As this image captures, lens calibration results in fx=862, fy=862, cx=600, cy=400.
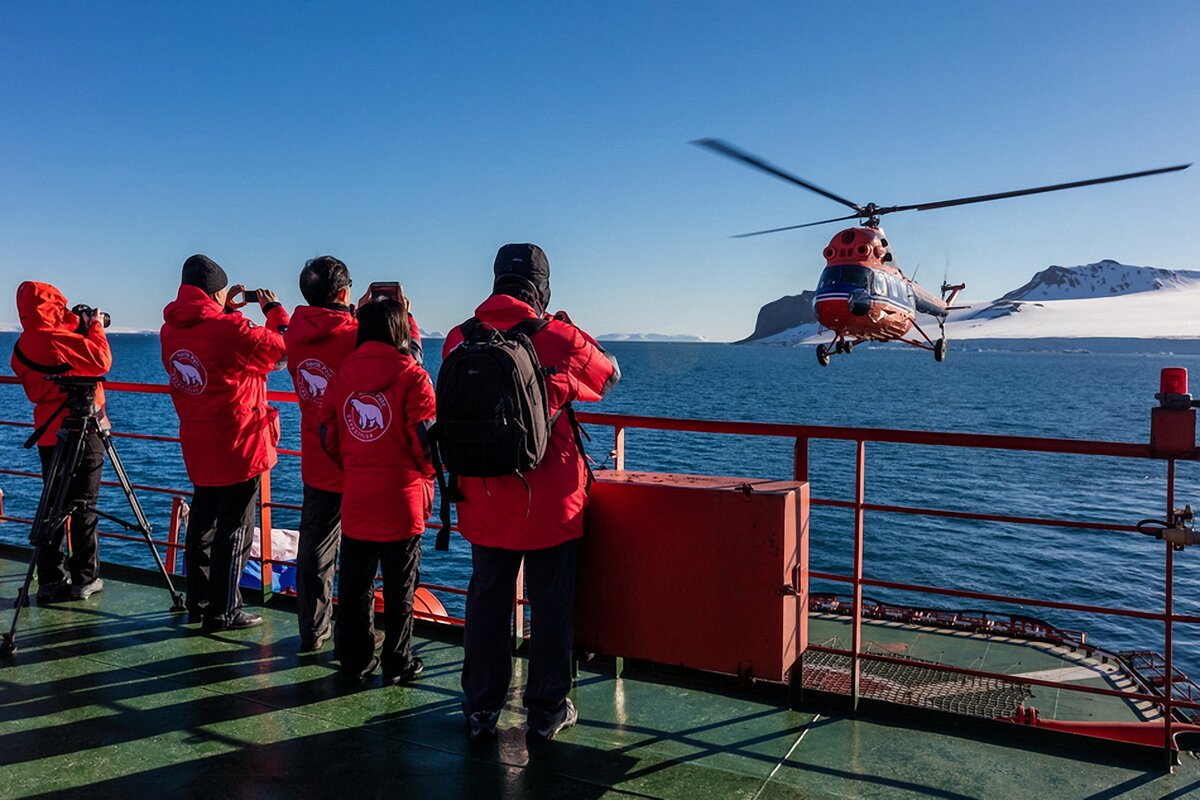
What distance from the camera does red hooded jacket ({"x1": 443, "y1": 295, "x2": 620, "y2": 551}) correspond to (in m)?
3.65

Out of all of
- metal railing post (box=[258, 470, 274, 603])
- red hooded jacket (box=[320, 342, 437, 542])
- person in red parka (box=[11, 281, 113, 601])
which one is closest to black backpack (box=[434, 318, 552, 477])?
red hooded jacket (box=[320, 342, 437, 542])

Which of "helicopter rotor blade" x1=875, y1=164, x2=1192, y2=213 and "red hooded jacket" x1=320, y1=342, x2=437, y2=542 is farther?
"helicopter rotor blade" x1=875, y1=164, x2=1192, y2=213

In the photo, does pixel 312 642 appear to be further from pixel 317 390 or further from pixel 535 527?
pixel 535 527

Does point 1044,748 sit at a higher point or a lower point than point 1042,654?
higher

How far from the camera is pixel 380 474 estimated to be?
4219 millimetres

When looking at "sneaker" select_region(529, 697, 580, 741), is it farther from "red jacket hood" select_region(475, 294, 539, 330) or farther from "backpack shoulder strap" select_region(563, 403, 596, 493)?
"red jacket hood" select_region(475, 294, 539, 330)

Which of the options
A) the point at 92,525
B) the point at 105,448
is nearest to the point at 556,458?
the point at 105,448

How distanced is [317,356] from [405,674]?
1.75 m

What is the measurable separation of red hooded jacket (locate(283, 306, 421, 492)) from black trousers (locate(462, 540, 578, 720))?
1.28 m

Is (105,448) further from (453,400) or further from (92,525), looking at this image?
(453,400)

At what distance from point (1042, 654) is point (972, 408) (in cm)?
8238

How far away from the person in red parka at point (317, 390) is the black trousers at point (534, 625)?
1280 mm

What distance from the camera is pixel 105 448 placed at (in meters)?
5.60

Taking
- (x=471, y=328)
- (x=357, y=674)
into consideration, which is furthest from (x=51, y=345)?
(x=471, y=328)
